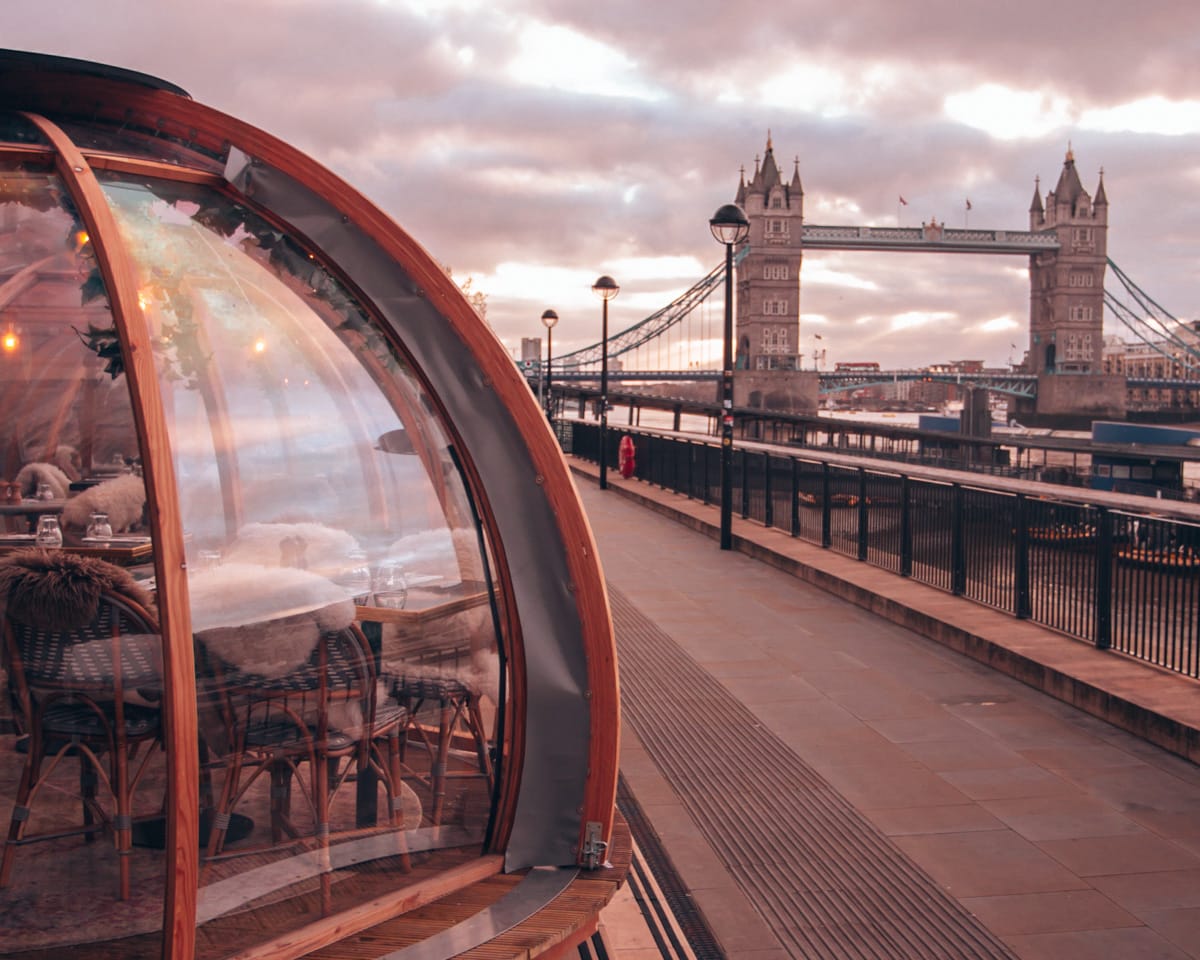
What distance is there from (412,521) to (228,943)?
47.6 inches

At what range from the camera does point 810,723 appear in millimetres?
7023

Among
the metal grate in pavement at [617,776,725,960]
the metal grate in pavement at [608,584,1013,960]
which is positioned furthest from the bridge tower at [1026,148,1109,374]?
the metal grate in pavement at [617,776,725,960]

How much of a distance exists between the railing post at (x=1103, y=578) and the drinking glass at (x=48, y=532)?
6435 millimetres

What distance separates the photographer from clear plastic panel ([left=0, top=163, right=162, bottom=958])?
10.5 ft

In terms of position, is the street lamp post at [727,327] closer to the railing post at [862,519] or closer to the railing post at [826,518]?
the railing post at [826,518]

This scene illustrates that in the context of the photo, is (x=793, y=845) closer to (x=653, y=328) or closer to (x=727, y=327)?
(x=727, y=327)

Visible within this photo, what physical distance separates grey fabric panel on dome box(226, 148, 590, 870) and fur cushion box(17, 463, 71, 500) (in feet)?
3.40

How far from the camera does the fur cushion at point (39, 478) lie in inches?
133

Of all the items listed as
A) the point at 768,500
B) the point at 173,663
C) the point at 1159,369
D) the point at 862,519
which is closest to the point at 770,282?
the point at 1159,369

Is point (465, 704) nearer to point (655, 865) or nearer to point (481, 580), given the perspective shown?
point (481, 580)

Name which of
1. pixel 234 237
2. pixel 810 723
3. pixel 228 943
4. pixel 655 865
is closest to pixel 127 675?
pixel 228 943

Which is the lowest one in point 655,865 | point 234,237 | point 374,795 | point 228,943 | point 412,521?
point 655,865

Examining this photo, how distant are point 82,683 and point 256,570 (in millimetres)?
538

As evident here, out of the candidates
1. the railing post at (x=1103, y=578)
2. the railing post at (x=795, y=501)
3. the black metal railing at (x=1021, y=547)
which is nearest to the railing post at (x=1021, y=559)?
the black metal railing at (x=1021, y=547)
